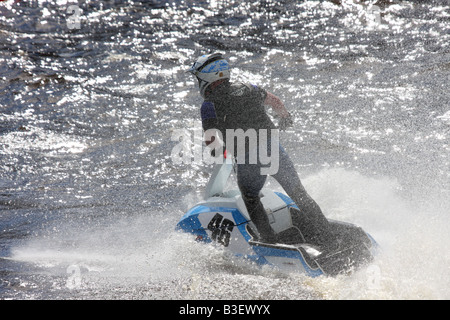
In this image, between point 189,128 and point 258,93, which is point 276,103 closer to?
point 258,93

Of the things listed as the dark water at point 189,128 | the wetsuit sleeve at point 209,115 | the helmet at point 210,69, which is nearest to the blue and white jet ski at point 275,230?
the dark water at point 189,128

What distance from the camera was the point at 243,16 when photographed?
1783 centimetres

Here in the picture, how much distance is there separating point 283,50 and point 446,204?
374 inches

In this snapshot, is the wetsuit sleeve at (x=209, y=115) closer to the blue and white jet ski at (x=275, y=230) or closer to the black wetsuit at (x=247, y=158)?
the black wetsuit at (x=247, y=158)

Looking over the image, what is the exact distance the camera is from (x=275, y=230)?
5531 mm

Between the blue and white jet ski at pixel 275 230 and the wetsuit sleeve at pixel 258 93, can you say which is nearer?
the blue and white jet ski at pixel 275 230

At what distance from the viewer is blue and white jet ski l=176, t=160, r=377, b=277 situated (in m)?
4.82

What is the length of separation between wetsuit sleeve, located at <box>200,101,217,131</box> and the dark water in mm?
1599

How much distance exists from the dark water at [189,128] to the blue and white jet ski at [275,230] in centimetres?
16

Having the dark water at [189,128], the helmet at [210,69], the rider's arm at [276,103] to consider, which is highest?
the helmet at [210,69]

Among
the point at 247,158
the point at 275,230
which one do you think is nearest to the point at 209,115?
the point at 247,158

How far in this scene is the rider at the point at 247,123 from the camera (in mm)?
4977

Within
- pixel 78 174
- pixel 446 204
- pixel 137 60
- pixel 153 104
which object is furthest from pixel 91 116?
pixel 446 204

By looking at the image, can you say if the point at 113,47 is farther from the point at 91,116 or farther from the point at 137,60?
the point at 91,116
